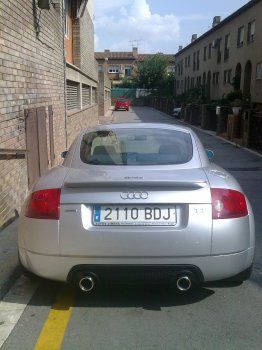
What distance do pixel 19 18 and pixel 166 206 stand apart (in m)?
4.62

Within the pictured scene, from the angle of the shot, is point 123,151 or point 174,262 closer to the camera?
point 174,262

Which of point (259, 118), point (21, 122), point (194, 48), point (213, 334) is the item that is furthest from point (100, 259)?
point (194, 48)

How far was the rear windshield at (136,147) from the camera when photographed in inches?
158

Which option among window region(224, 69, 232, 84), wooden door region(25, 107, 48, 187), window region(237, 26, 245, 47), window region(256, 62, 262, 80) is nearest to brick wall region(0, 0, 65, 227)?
wooden door region(25, 107, 48, 187)

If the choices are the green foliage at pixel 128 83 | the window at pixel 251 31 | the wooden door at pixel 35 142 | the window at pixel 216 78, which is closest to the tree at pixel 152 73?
the green foliage at pixel 128 83

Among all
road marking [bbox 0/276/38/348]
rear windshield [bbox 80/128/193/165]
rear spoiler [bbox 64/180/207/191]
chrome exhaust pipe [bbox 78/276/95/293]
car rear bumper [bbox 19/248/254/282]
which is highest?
rear windshield [bbox 80/128/193/165]

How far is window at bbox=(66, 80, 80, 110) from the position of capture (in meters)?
16.0

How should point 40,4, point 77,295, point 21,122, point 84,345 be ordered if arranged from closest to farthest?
1. point 84,345
2. point 77,295
3. point 21,122
4. point 40,4

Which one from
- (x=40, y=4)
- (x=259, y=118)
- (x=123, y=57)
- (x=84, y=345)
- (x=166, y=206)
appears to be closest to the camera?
(x=84, y=345)

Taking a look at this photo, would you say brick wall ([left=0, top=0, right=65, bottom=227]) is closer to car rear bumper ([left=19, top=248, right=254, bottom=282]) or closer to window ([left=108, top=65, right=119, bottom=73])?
car rear bumper ([left=19, top=248, right=254, bottom=282])

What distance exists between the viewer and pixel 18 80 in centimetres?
652

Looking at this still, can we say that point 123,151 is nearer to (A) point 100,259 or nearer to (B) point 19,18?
(A) point 100,259

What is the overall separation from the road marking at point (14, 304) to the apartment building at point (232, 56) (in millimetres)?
25838

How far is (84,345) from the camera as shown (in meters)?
3.05
